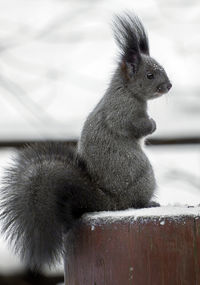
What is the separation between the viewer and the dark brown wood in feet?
6.13

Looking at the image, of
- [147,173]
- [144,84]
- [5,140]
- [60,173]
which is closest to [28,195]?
[60,173]

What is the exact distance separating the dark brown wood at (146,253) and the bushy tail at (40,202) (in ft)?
0.58

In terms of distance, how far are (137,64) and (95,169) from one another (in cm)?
55

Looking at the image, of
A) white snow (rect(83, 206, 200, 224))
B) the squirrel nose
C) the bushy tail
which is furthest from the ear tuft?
white snow (rect(83, 206, 200, 224))

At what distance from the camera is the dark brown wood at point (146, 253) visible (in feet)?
6.13

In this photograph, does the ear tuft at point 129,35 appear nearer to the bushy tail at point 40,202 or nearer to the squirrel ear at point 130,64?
the squirrel ear at point 130,64

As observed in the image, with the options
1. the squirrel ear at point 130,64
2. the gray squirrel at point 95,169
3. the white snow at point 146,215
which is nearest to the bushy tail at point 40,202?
the gray squirrel at point 95,169

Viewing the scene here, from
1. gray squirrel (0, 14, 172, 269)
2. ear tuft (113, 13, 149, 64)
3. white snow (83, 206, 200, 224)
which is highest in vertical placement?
ear tuft (113, 13, 149, 64)

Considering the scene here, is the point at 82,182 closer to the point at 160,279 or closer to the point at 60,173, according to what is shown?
the point at 60,173

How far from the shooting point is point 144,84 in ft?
9.09

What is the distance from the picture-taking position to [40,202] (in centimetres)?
215

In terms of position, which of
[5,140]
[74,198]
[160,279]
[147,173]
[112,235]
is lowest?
A: [160,279]

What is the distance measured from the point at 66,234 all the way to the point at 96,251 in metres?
0.19

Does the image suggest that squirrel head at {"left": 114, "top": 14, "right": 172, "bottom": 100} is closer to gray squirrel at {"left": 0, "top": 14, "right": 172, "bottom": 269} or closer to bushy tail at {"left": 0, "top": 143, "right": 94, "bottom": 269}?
gray squirrel at {"left": 0, "top": 14, "right": 172, "bottom": 269}
